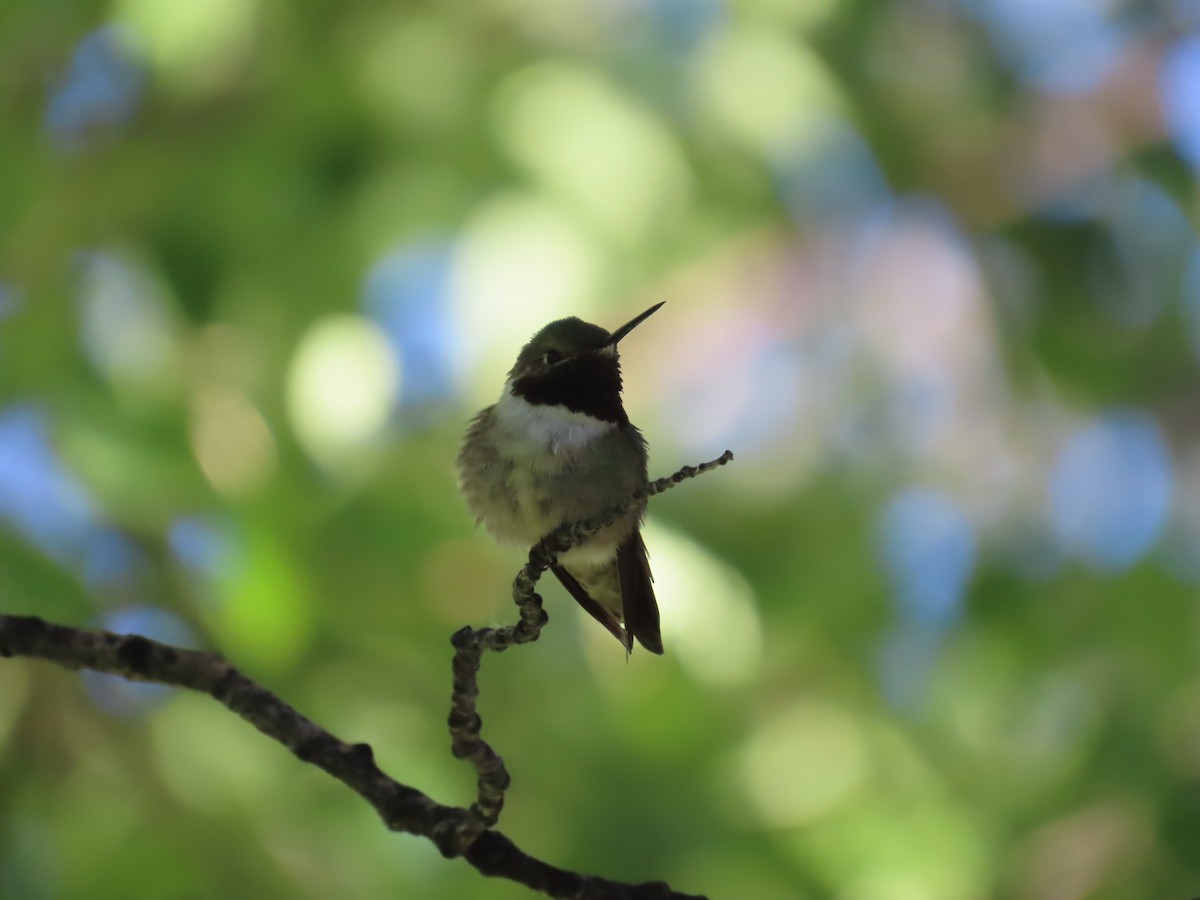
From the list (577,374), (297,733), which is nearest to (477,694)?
(297,733)

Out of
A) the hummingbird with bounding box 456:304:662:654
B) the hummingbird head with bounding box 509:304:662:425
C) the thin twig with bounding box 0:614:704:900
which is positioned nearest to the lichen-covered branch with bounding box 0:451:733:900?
the thin twig with bounding box 0:614:704:900

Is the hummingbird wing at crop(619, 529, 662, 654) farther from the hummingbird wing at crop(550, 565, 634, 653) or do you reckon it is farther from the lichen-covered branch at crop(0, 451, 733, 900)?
the lichen-covered branch at crop(0, 451, 733, 900)

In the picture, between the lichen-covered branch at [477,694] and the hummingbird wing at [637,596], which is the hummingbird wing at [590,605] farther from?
the lichen-covered branch at [477,694]

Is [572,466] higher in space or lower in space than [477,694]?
higher

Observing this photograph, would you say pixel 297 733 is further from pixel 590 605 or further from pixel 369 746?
pixel 590 605

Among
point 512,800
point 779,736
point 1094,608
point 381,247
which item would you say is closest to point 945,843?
point 779,736

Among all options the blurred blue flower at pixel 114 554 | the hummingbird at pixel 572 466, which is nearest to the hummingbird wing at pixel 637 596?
the hummingbird at pixel 572 466

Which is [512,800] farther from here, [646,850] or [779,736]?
[779,736]
